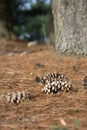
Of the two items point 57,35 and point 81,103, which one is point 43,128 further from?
point 57,35

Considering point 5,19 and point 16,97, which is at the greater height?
point 16,97

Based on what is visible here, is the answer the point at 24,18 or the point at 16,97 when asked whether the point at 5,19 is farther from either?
the point at 16,97

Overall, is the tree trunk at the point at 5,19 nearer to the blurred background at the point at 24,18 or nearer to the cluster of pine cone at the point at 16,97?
the blurred background at the point at 24,18

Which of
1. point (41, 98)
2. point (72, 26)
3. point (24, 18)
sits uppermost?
point (72, 26)

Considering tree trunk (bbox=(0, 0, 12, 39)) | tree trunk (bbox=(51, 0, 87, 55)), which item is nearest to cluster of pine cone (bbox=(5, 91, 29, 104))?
tree trunk (bbox=(51, 0, 87, 55))

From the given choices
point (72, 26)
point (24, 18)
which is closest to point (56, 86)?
point (72, 26)

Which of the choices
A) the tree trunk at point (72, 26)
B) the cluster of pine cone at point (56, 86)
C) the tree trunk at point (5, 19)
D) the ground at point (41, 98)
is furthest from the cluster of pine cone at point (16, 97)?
the tree trunk at point (5, 19)

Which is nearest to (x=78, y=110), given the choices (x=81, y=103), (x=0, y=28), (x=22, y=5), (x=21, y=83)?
(x=81, y=103)

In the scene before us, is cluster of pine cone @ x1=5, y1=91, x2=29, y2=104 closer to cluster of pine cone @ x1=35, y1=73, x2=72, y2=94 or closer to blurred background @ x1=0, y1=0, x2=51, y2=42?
cluster of pine cone @ x1=35, y1=73, x2=72, y2=94

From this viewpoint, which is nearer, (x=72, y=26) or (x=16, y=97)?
(x=16, y=97)
